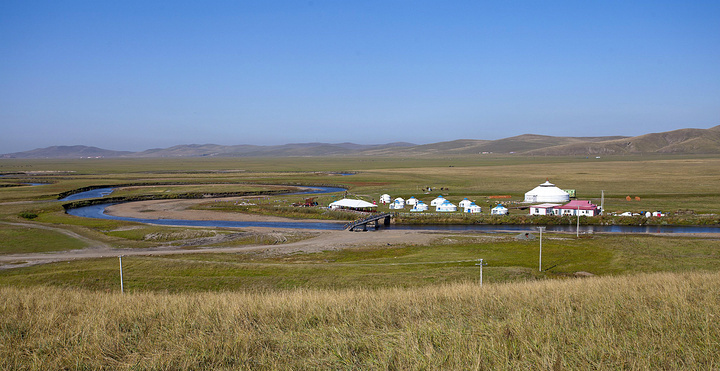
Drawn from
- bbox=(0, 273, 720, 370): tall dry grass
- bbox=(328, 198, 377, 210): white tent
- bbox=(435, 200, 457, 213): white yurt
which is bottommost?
Answer: bbox=(435, 200, 457, 213): white yurt

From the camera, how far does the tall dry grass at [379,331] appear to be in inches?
257

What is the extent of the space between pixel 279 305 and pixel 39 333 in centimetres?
440

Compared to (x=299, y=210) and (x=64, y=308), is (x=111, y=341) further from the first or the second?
(x=299, y=210)

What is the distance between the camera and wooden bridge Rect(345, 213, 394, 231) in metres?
61.6

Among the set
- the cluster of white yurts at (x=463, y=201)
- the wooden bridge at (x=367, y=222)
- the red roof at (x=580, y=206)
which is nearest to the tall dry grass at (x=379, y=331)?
the wooden bridge at (x=367, y=222)

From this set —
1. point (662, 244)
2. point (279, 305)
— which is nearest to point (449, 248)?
point (662, 244)

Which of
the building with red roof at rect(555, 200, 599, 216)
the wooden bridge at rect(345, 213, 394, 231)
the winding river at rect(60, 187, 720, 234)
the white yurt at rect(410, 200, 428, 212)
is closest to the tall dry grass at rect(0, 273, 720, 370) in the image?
the winding river at rect(60, 187, 720, 234)

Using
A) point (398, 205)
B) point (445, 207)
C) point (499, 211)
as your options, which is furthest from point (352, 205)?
point (499, 211)

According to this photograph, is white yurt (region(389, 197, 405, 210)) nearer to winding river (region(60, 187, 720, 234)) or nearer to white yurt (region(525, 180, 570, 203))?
winding river (region(60, 187, 720, 234))

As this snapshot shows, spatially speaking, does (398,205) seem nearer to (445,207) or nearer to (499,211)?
(445,207)

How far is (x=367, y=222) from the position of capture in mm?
63281

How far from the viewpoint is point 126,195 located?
3976 inches

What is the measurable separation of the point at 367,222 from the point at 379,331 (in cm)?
5527

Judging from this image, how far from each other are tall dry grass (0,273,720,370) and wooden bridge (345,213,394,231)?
Answer: 50255 millimetres
